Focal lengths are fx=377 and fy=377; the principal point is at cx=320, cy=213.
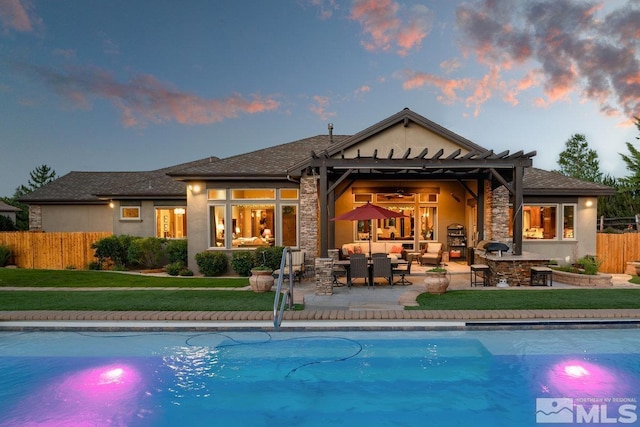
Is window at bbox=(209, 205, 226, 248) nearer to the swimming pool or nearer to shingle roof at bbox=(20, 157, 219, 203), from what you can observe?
shingle roof at bbox=(20, 157, 219, 203)

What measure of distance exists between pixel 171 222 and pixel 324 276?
10399 millimetres

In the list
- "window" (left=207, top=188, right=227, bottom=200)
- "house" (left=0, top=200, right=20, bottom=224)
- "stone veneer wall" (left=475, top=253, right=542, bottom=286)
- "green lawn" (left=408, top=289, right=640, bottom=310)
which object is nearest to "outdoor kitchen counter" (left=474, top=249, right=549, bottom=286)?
"stone veneer wall" (left=475, top=253, right=542, bottom=286)

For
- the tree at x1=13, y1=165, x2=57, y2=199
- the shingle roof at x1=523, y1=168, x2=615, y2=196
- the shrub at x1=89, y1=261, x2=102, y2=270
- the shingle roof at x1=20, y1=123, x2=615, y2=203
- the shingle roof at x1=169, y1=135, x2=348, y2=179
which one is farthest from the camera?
the tree at x1=13, y1=165, x2=57, y2=199

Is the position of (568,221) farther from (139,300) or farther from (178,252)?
(139,300)

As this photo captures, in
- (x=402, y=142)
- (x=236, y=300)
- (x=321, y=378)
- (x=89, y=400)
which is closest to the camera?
(x=89, y=400)

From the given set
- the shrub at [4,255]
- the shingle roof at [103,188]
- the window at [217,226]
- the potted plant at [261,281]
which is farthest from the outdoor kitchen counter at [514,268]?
the shrub at [4,255]

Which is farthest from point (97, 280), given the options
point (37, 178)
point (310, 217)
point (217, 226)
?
point (37, 178)

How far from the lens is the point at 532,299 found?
28.8ft

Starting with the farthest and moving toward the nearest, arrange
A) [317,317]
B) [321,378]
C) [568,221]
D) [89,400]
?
[568,221] < [317,317] < [321,378] < [89,400]

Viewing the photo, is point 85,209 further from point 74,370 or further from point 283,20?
point 74,370

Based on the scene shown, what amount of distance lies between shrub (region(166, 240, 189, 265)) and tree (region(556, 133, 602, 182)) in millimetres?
48626

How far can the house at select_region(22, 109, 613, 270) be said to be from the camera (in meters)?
13.6

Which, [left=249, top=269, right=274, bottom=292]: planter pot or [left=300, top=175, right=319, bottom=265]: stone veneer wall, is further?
[left=300, top=175, right=319, bottom=265]: stone veneer wall

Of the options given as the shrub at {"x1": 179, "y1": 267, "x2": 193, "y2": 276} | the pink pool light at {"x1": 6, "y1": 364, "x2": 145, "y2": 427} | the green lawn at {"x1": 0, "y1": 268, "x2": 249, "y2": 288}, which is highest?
the green lawn at {"x1": 0, "y1": 268, "x2": 249, "y2": 288}
